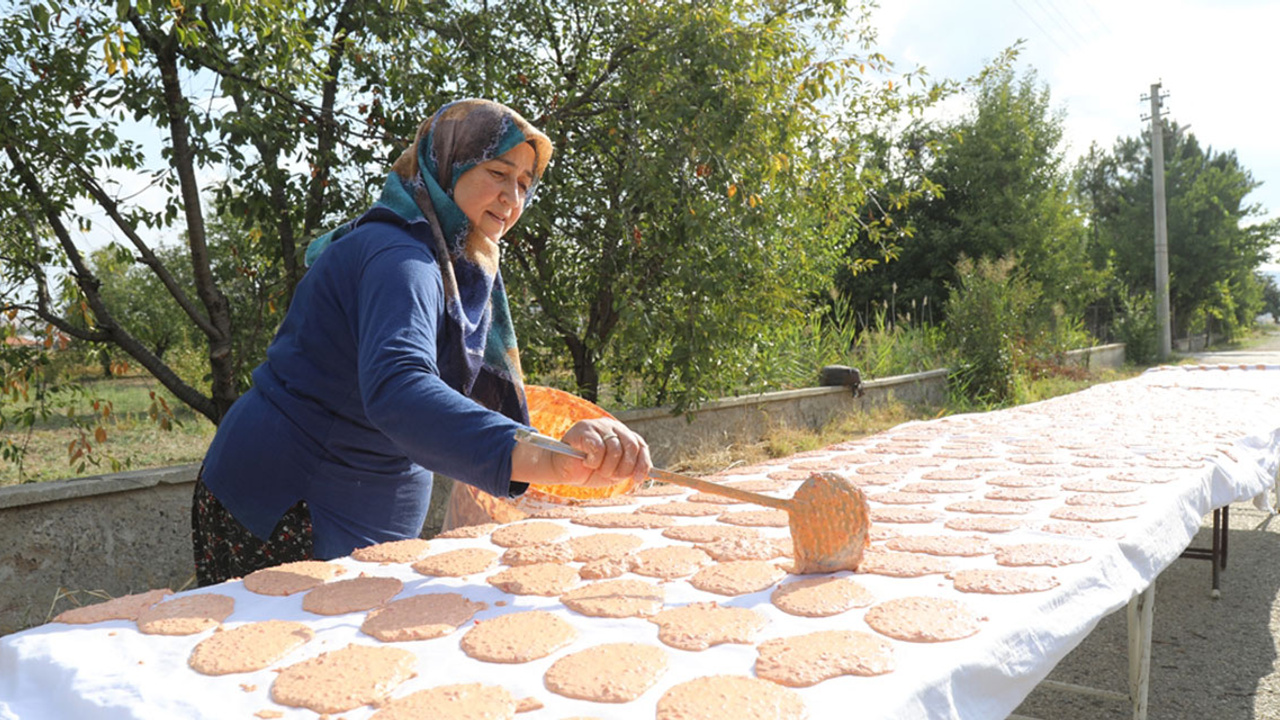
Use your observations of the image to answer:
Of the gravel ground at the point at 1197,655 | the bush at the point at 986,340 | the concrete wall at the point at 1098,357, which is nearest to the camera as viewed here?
the gravel ground at the point at 1197,655

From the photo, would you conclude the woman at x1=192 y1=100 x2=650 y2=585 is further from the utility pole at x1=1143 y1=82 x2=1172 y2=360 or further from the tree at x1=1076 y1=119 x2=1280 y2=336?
the tree at x1=1076 y1=119 x2=1280 y2=336

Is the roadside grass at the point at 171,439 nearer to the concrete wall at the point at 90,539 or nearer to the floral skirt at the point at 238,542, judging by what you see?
the concrete wall at the point at 90,539

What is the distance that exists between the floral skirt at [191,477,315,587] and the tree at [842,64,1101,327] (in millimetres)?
16973

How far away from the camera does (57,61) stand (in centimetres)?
367

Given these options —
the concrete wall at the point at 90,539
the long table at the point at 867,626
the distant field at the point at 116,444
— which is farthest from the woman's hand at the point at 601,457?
the distant field at the point at 116,444

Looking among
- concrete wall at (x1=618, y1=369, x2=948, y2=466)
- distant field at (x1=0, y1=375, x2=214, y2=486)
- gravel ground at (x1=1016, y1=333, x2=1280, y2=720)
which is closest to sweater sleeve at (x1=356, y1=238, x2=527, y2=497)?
gravel ground at (x1=1016, y1=333, x2=1280, y2=720)

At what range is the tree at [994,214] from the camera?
58.5 ft

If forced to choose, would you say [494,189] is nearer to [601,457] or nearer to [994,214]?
[601,457]

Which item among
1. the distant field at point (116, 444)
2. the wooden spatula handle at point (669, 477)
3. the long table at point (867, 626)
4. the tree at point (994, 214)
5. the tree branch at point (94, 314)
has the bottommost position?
the distant field at point (116, 444)

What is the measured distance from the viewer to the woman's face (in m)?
1.69

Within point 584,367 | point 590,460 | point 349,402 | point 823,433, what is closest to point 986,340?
point 823,433

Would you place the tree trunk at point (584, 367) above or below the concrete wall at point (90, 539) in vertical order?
above

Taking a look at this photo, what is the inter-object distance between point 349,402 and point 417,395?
0.43 m

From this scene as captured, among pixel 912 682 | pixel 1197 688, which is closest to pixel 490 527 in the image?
pixel 912 682
